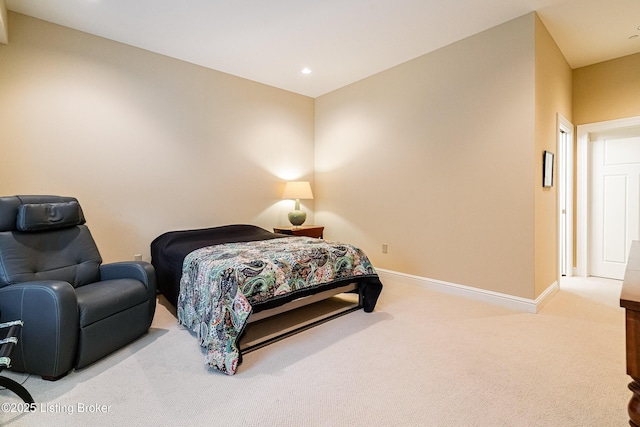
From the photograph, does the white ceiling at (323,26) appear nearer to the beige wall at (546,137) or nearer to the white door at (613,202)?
the beige wall at (546,137)

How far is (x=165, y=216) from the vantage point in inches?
144

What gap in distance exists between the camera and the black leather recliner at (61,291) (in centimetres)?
182

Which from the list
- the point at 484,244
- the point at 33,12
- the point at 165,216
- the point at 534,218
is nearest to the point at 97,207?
the point at 165,216

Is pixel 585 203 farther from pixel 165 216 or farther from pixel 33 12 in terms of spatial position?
pixel 33 12

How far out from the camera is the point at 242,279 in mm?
2111

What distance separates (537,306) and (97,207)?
442 cm

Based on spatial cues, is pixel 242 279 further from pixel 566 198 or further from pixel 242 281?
pixel 566 198

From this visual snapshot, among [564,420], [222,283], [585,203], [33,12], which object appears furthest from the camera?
[585,203]

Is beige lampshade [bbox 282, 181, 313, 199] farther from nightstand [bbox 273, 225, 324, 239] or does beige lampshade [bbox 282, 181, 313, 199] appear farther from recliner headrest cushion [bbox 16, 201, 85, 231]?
recliner headrest cushion [bbox 16, 201, 85, 231]

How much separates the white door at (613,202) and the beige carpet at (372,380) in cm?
180

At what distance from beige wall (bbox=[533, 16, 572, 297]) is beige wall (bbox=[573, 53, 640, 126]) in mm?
509

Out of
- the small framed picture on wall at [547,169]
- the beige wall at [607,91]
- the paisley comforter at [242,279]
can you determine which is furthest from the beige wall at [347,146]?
the paisley comforter at [242,279]

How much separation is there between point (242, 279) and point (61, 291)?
3.37 feet

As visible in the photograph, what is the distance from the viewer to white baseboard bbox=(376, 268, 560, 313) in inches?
116
